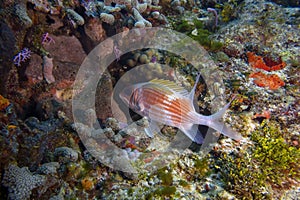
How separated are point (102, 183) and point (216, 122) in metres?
1.51

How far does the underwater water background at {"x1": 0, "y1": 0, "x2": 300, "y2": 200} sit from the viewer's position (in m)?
2.40

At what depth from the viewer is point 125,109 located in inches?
139

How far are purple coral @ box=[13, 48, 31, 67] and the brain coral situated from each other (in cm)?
167

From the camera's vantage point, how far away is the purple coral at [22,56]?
3.03m

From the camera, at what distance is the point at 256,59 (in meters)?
4.47

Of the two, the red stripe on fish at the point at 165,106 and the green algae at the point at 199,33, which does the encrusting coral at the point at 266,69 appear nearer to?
the green algae at the point at 199,33

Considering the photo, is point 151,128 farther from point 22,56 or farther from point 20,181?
point 22,56

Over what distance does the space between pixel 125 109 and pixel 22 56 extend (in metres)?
1.69

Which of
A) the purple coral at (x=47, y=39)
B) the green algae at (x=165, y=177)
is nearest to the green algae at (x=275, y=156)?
the green algae at (x=165, y=177)

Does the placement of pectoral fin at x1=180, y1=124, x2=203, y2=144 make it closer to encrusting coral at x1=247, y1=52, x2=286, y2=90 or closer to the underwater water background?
the underwater water background

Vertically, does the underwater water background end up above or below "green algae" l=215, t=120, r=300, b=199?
above

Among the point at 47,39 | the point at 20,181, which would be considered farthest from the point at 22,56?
the point at 20,181

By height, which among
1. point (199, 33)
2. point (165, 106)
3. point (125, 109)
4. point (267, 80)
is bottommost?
point (125, 109)

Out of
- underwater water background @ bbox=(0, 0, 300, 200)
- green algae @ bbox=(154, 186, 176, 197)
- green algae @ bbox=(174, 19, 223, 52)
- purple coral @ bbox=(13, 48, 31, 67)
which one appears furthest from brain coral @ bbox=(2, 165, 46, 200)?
green algae @ bbox=(174, 19, 223, 52)
